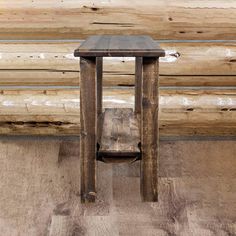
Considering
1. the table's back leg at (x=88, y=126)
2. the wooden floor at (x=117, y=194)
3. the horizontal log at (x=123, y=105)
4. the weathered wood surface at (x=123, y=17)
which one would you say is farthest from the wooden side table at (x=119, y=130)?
the horizontal log at (x=123, y=105)

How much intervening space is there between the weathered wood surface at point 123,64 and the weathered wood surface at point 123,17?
4.5 inches

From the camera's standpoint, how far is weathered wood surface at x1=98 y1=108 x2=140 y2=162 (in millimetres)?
2412

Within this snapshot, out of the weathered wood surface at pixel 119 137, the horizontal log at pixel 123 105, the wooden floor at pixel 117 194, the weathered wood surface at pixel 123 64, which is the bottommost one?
the wooden floor at pixel 117 194

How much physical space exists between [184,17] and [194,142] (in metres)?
0.99

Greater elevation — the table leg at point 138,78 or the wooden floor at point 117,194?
the table leg at point 138,78

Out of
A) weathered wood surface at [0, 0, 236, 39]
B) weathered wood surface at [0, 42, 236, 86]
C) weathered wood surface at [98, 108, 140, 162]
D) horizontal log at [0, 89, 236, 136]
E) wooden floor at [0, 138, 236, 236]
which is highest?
weathered wood surface at [0, 0, 236, 39]

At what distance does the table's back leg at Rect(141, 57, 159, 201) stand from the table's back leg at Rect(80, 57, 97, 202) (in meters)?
0.27

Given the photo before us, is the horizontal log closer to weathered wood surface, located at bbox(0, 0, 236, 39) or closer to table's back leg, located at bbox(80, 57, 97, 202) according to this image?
weathered wood surface, located at bbox(0, 0, 236, 39)

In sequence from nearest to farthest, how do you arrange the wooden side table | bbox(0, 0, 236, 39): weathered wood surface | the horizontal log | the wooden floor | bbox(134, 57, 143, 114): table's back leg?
the wooden side table
the wooden floor
bbox(134, 57, 143, 114): table's back leg
bbox(0, 0, 236, 39): weathered wood surface
the horizontal log

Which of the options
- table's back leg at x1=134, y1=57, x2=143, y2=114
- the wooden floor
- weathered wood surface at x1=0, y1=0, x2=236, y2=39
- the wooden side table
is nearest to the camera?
the wooden side table

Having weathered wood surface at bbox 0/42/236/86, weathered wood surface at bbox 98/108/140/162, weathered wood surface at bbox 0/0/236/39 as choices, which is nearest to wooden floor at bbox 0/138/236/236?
weathered wood surface at bbox 98/108/140/162

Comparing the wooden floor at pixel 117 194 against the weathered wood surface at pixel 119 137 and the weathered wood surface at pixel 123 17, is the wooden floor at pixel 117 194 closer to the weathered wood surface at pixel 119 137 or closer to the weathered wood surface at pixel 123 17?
the weathered wood surface at pixel 119 137

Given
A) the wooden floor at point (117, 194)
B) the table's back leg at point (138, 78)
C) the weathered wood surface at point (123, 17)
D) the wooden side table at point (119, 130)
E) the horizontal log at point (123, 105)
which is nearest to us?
the wooden side table at point (119, 130)

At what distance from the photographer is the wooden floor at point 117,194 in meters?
2.39
